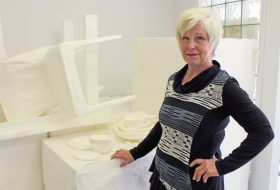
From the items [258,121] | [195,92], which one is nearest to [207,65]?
[195,92]

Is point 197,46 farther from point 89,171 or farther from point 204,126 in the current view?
point 89,171

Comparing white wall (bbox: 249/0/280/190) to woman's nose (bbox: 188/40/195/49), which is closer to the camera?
woman's nose (bbox: 188/40/195/49)

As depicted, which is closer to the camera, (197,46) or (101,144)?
(197,46)

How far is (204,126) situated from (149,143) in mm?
332

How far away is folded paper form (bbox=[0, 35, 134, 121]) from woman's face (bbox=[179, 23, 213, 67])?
56 cm

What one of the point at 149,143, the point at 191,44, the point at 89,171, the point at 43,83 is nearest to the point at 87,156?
the point at 89,171

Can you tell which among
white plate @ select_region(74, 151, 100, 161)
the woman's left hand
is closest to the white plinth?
white plate @ select_region(74, 151, 100, 161)

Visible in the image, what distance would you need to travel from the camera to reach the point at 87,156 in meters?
1.18

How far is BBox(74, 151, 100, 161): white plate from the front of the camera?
3.83 ft

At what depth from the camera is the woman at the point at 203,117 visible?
0.82 metres

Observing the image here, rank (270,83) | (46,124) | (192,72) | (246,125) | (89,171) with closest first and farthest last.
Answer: (246,125)
(192,72)
(89,171)
(46,124)
(270,83)

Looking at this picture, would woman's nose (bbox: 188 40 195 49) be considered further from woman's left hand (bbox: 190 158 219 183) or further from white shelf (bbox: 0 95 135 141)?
white shelf (bbox: 0 95 135 141)

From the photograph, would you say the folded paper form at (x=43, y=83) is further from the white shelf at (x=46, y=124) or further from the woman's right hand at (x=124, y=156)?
the woman's right hand at (x=124, y=156)

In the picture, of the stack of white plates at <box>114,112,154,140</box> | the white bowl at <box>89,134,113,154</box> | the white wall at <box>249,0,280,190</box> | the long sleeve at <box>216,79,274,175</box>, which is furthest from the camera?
the white wall at <box>249,0,280,190</box>
